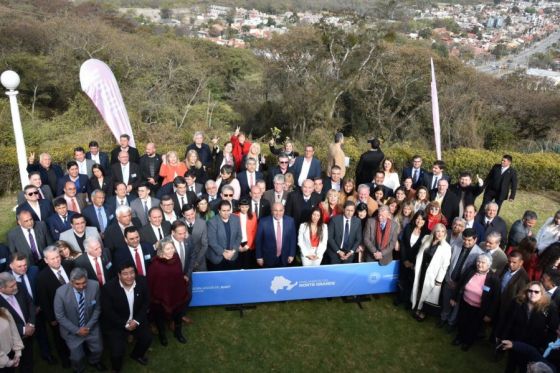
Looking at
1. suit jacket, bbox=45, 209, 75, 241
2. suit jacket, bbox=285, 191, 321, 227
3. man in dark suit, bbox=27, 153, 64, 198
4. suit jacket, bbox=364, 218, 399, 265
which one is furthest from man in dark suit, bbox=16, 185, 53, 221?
Result: suit jacket, bbox=364, 218, 399, 265

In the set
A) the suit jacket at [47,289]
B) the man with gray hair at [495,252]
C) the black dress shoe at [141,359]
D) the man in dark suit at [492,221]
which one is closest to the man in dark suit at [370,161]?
the man in dark suit at [492,221]

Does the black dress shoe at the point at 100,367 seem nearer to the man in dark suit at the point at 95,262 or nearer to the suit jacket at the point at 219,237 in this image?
the man in dark suit at the point at 95,262

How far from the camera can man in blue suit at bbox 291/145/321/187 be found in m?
8.73

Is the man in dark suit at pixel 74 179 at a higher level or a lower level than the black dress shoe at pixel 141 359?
higher

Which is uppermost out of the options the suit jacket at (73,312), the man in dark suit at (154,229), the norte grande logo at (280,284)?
the man in dark suit at (154,229)

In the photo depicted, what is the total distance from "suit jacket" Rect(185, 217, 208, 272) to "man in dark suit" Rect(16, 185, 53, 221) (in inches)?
92.0

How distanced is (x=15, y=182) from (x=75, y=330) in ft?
25.6

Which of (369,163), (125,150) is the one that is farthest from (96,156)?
(369,163)

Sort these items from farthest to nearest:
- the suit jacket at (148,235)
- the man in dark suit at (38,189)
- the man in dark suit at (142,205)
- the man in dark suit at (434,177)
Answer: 1. the man in dark suit at (434,177)
2. the man in dark suit at (38,189)
3. the man in dark suit at (142,205)
4. the suit jacket at (148,235)

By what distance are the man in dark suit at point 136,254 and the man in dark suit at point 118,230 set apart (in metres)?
0.22

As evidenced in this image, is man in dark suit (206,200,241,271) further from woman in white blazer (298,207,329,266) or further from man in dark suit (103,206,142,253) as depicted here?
man in dark suit (103,206,142,253)

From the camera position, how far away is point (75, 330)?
496 cm

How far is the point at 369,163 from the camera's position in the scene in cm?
898

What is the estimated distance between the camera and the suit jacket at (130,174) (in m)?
8.11
